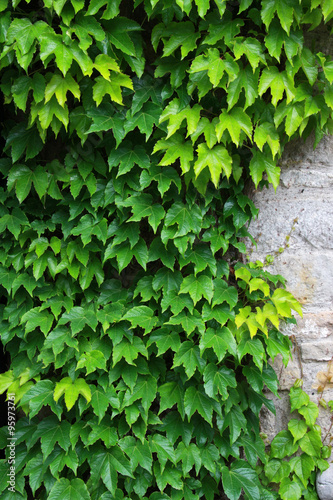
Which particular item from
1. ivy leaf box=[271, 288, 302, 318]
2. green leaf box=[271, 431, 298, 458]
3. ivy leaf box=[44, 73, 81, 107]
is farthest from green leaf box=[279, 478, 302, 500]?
ivy leaf box=[44, 73, 81, 107]

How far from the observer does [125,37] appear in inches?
69.0

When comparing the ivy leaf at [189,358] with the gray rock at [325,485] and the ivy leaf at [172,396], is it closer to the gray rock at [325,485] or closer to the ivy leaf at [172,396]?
the ivy leaf at [172,396]

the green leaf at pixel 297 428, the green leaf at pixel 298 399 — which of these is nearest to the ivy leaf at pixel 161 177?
the green leaf at pixel 298 399

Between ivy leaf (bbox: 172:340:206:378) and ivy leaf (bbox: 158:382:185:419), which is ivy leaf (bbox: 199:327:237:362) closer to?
ivy leaf (bbox: 172:340:206:378)

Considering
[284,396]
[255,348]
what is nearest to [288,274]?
[255,348]

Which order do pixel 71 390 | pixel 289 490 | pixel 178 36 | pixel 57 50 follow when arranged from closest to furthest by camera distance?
pixel 57 50
pixel 178 36
pixel 71 390
pixel 289 490

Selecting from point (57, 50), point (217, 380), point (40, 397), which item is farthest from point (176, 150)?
point (40, 397)

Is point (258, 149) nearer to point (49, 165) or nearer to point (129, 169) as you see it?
point (129, 169)

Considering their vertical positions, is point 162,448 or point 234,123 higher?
point 234,123

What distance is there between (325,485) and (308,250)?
1.10m

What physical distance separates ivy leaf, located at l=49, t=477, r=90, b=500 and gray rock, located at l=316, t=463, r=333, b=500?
1.07 meters

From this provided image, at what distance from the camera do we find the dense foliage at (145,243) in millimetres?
1757

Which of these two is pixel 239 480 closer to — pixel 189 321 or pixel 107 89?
pixel 189 321

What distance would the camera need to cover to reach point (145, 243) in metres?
1.92
